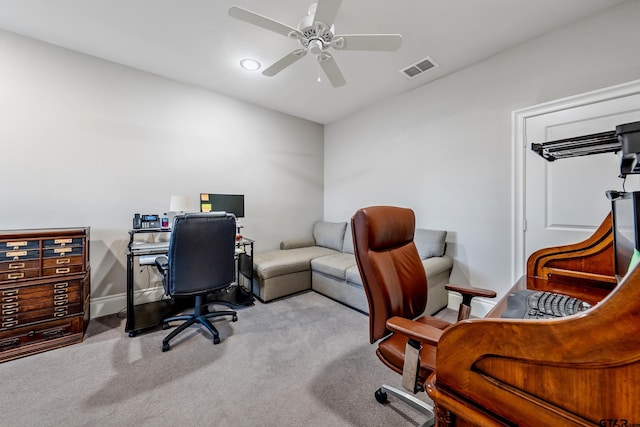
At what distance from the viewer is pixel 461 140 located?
2.86 metres

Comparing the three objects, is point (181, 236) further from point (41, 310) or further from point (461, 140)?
point (461, 140)

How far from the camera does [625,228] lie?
989 mm

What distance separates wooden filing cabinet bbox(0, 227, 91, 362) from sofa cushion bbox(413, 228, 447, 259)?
11.1ft

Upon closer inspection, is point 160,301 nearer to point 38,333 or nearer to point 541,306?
point 38,333

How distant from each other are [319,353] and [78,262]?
2233mm

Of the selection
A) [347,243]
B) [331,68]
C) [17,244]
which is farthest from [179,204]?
[347,243]

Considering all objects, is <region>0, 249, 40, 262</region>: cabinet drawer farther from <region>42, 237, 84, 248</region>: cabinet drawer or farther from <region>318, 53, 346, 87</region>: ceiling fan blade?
<region>318, 53, 346, 87</region>: ceiling fan blade

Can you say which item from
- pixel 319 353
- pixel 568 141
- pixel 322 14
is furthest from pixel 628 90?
pixel 319 353

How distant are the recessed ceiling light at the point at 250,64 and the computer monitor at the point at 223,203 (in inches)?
60.6

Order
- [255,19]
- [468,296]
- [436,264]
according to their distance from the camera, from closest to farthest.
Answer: [468,296]
[255,19]
[436,264]

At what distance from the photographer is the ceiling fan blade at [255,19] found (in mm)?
1566

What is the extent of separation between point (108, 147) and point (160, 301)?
6.10 ft

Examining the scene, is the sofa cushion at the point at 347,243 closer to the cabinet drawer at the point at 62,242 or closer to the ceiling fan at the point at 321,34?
the ceiling fan at the point at 321,34

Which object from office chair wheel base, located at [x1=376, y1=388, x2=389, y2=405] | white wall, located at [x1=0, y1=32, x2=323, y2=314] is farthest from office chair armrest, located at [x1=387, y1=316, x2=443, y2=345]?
white wall, located at [x1=0, y1=32, x2=323, y2=314]
